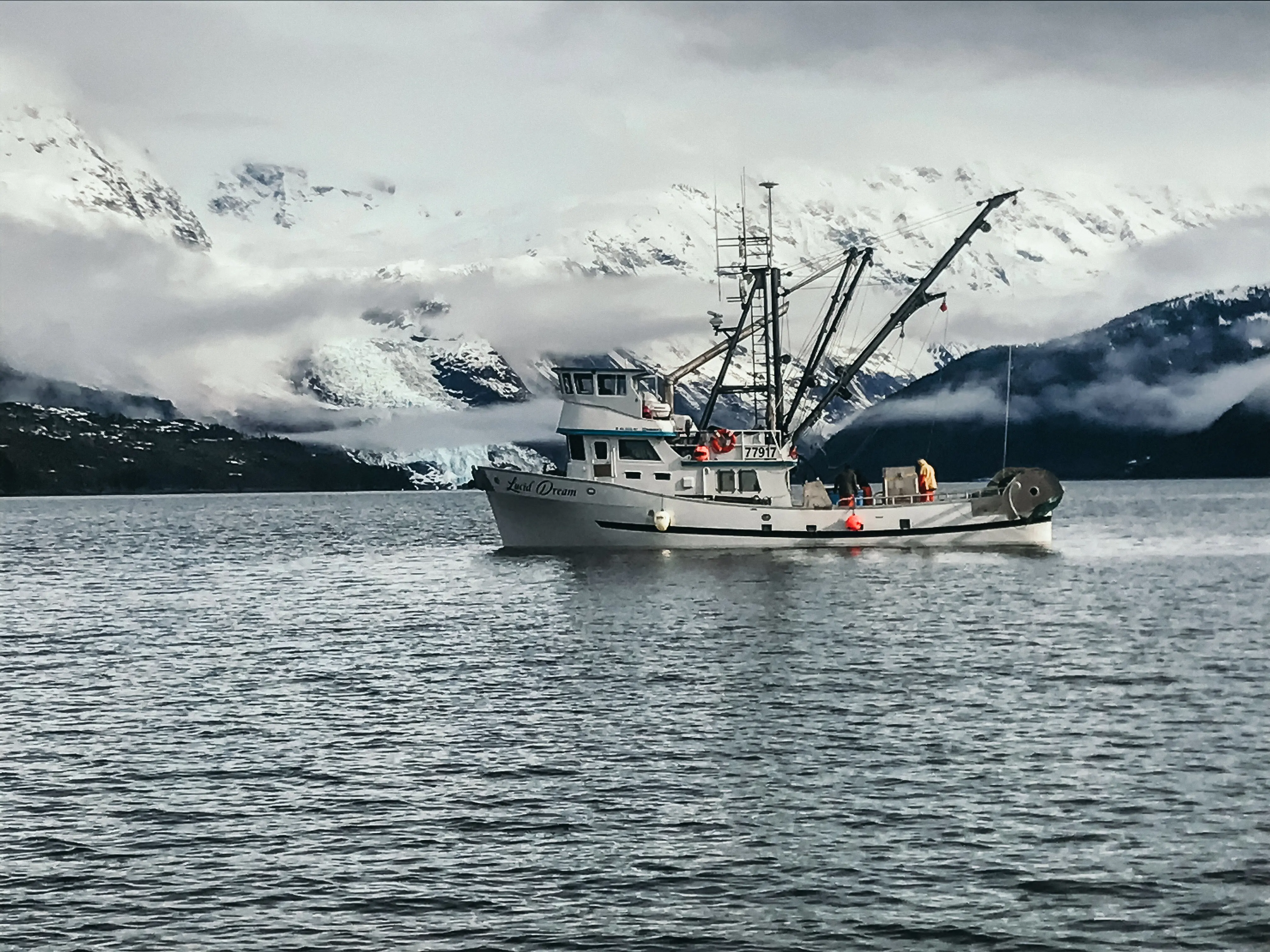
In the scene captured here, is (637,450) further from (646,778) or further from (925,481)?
(646,778)

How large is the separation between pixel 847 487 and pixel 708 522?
417 inches

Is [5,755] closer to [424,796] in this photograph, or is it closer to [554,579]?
[424,796]

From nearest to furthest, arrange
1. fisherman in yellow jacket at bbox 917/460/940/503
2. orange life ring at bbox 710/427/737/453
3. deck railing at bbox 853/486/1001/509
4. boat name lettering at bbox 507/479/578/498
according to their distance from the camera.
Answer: orange life ring at bbox 710/427/737/453 → boat name lettering at bbox 507/479/578/498 → deck railing at bbox 853/486/1001/509 → fisherman in yellow jacket at bbox 917/460/940/503

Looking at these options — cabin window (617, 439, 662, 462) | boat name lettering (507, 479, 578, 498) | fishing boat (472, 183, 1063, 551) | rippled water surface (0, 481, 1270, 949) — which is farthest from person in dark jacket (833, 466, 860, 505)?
rippled water surface (0, 481, 1270, 949)

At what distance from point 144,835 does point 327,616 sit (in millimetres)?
42361

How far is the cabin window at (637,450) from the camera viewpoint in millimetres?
92188

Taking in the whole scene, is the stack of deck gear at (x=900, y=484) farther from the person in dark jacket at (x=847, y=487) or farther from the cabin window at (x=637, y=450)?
the cabin window at (x=637, y=450)

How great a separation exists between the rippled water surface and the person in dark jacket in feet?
85.5

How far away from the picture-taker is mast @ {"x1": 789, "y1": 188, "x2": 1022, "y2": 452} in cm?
10350

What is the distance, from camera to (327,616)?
71188 millimetres

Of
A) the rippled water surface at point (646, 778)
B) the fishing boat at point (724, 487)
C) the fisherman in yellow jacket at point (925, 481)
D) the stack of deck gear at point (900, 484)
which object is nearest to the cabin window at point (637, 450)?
the fishing boat at point (724, 487)

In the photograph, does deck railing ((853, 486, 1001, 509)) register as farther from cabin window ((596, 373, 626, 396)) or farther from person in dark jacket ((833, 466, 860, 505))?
cabin window ((596, 373, 626, 396))

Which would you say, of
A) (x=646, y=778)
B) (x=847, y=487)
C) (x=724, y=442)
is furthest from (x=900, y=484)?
(x=646, y=778)

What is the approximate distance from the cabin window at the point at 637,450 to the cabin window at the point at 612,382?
289 centimetres
